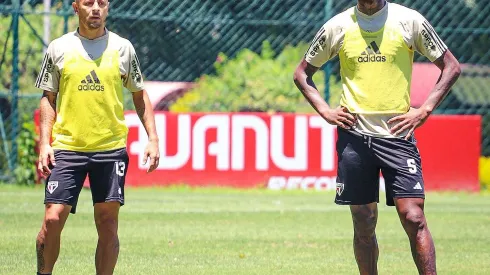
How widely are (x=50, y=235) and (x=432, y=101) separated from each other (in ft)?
8.31

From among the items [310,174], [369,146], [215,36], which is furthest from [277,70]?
[369,146]

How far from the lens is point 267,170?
17.0 m

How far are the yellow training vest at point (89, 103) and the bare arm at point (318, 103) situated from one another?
1216 mm

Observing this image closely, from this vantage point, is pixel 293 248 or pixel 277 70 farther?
pixel 277 70

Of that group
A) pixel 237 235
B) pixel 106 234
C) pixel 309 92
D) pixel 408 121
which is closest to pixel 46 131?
pixel 106 234

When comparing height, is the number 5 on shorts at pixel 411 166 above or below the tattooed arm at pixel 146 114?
below

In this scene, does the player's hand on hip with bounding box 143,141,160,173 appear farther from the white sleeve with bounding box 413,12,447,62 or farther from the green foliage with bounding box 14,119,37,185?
the green foliage with bounding box 14,119,37,185

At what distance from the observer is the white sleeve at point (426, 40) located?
7262mm

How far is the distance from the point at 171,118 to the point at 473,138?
458 cm

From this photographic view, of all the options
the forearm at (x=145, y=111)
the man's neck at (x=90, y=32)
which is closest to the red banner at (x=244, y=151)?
the forearm at (x=145, y=111)

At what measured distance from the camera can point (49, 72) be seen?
7.19m

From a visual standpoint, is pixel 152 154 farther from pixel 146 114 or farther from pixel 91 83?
pixel 91 83

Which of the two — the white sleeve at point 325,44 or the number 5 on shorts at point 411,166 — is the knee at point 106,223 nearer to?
the white sleeve at point 325,44

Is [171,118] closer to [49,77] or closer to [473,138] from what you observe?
[473,138]
